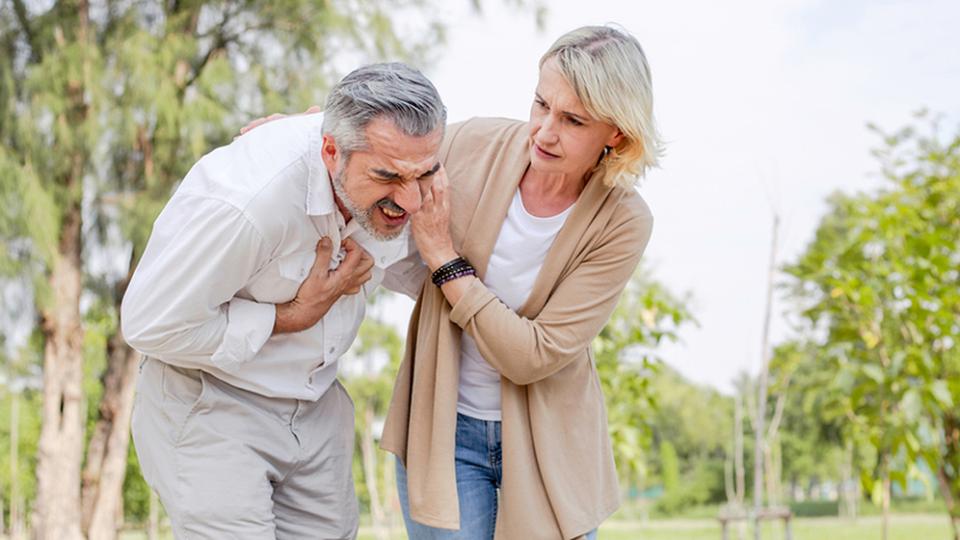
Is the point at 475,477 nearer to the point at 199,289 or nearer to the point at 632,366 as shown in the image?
the point at 199,289

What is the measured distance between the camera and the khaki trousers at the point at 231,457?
73.0 inches

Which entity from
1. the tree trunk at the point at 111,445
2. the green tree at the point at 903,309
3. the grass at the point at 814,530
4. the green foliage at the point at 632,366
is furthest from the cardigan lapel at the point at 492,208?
the grass at the point at 814,530

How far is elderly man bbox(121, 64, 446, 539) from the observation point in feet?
5.56

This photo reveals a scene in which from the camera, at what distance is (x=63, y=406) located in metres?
8.10

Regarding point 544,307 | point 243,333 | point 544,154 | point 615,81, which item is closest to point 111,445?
point 243,333

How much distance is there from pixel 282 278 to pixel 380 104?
14.4 inches

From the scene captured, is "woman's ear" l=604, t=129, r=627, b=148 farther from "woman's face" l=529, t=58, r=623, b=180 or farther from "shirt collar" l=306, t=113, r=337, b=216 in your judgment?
"shirt collar" l=306, t=113, r=337, b=216

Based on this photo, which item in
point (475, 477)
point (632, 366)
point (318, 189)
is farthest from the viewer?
point (632, 366)

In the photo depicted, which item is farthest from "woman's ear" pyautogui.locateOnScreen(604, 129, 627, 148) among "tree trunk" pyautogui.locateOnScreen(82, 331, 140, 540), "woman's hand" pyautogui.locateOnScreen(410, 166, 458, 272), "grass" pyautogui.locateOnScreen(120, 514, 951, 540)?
A: "grass" pyautogui.locateOnScreen(120, 514, 951, 540)

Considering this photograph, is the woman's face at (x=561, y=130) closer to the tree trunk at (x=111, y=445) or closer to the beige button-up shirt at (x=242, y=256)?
the beige button-up shirt at (x=242, y=256)

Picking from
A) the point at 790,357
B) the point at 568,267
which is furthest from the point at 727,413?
the point at 568,267

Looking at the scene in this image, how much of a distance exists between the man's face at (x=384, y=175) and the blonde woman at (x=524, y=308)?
0.07 metres

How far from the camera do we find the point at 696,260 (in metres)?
12.3

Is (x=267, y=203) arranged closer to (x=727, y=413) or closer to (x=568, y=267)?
(x=568, y=267)
